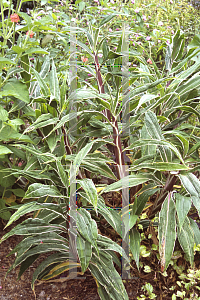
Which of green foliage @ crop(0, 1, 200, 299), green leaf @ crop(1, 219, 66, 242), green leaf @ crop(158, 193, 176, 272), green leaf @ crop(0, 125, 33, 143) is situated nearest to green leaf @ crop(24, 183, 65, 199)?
green foliage @ crop(0, 1, 200, 299)

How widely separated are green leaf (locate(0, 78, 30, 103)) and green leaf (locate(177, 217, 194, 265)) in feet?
2.70

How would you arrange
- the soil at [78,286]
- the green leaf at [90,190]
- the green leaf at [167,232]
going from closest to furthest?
the green leaf at [90,190] < the green leaf at [167,232] < the soil at [78,286]

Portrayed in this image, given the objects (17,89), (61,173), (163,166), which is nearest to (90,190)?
(61,173)

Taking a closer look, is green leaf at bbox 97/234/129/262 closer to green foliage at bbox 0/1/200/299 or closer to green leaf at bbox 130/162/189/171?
green foliage at bbox 0/1/200/299

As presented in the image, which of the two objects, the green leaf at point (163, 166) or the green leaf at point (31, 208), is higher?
the green leaf at point (163, 166)

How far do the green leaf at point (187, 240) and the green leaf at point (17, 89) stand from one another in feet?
2.70

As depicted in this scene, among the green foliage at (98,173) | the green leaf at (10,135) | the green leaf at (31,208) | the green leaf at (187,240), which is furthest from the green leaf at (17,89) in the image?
the green leaf at (187,240)

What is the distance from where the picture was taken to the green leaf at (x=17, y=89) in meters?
1.18

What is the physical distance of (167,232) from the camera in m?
1.02

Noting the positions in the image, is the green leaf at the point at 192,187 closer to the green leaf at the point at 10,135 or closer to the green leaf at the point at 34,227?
the green leaf at the point at 34,227

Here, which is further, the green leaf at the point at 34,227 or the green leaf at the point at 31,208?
the green leaf at the point at 34,227

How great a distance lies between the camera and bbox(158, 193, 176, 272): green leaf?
98 centimetres

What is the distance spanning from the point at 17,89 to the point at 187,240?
A: 94 centimetres

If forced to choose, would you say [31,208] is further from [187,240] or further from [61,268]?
[187,240]
